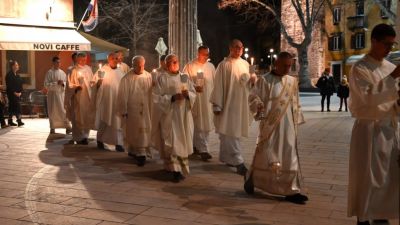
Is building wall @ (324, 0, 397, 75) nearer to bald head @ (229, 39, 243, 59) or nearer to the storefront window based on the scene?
the storefront window

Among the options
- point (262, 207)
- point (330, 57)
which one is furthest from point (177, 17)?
point (330, 57)

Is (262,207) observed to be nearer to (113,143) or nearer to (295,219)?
(295,219)

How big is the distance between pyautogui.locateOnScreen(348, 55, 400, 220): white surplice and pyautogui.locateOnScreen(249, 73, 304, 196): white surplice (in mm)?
1278

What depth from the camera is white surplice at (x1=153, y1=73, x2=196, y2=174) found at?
7.02 metres

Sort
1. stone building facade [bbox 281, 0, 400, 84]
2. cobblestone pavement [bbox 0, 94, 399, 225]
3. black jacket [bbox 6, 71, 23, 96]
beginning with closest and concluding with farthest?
1. cobblestone pavement [bbox 0, 94, 399, 225]
2. black jacket [bbox 6, 71, 23, 96]
3. stone building facade [bbox 281, 0, 400, 84]

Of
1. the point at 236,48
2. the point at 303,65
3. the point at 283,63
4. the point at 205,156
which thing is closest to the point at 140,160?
the point at 205,156

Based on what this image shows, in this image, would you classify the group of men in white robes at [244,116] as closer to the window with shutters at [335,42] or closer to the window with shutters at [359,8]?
the window with shutters at [359,8]

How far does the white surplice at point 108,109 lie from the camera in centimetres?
958

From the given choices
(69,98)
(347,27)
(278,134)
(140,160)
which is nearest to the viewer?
(278,134)

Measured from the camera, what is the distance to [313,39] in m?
47.3

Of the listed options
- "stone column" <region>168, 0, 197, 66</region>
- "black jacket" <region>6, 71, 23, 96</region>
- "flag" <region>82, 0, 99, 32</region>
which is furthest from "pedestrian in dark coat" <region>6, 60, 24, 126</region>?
"stone column" <region>168, 0, 197, 66</region>

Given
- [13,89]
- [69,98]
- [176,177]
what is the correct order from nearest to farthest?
[176,177] < [69,98] < [13,89]

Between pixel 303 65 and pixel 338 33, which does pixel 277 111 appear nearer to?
pixel 303 65

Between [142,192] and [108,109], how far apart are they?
3668 millimetres
